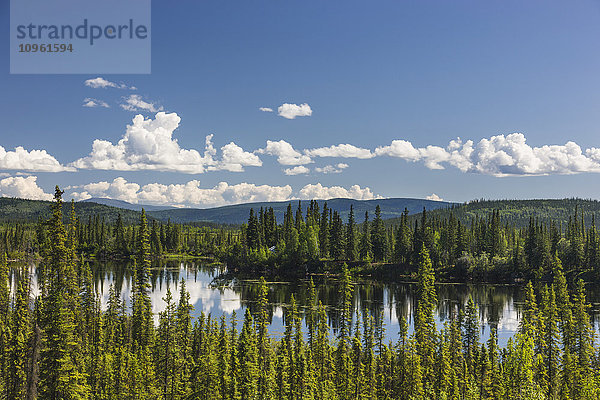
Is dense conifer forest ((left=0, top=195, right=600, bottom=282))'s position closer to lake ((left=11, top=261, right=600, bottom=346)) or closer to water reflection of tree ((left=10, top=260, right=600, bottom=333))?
lake ((left=11, top=261, right=600, bottom=346))

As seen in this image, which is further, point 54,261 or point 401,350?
point 401,350

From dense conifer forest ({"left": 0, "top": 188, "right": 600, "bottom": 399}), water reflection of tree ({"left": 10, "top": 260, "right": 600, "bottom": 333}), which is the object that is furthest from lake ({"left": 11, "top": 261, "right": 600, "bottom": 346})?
dense conifer forest ({"left": 0, "top": 188, "right": 600, "bottom": 399})

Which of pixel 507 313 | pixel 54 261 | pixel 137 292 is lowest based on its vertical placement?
pixel 507 313

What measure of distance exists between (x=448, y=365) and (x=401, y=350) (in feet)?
15.2

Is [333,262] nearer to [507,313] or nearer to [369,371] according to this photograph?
[507,313]

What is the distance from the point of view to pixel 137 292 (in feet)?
210

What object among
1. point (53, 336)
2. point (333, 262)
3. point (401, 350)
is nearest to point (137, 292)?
point (53, 336)

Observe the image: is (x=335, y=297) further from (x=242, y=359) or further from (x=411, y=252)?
(x=242, y=359)

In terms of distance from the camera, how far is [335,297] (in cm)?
11475

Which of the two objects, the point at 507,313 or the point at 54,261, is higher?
the point at 54,261

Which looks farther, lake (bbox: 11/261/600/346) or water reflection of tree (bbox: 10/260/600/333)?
water reflection of tree (bbox: 10/260/600/333)

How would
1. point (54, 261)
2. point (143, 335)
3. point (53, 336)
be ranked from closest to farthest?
point (53, 336) < point (54, 261) < point (143, 335)

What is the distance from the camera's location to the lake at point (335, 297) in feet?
294

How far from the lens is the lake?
89.6 meters
